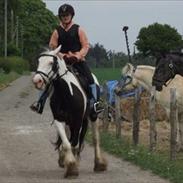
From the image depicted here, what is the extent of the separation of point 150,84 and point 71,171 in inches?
Result: 297

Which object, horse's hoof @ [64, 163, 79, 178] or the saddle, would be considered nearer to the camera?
horse's hoof @ [64, 163, 79, 178]

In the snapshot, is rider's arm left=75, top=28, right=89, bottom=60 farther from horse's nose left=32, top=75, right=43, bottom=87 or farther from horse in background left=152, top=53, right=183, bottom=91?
horse in background left=152, top=53, right=183, bottom=91

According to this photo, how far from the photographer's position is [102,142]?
15953 millimetres

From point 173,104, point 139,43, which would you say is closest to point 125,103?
point 173,104

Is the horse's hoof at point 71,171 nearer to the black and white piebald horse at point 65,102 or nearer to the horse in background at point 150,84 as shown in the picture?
the black and white piebald horse at point 65,102

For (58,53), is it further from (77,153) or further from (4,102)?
(4,102)

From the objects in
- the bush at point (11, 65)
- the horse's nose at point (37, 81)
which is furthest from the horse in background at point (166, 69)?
the bush at point (11, 65)

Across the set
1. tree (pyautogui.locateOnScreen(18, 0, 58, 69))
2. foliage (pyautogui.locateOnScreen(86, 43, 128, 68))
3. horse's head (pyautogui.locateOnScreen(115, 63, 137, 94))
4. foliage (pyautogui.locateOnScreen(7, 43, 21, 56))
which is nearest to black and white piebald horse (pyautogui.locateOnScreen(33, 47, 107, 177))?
horse's head (pyautogui.locateOnScreen(115, 63, 137, 94))

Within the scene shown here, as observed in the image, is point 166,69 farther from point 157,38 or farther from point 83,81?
point 157,38

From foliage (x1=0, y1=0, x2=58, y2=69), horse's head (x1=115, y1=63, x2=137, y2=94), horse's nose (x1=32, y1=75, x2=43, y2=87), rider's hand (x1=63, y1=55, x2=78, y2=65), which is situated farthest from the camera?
foliage (x1=0, y1=0, x2=58, y2=69)

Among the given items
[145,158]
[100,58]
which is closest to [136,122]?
[145,158]

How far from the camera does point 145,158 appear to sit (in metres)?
13.0

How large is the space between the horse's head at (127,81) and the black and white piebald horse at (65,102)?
7.48m

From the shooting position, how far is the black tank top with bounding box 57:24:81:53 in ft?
38.3
